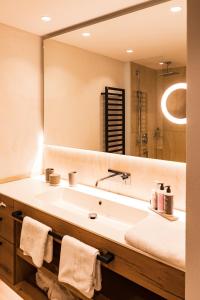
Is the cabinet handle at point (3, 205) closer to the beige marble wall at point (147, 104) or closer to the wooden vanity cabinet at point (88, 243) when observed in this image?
the wooden vanity cabinet at point (88, 243)

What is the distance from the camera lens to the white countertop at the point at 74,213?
1471 mm

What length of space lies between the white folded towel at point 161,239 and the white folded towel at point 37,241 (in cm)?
64

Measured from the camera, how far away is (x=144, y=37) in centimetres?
200

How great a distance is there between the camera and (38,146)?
8.96 ft

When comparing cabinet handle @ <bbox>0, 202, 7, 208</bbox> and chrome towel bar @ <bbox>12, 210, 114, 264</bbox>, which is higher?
cabinet handle @ <bbox>0, 202, 7, 208</bbox>

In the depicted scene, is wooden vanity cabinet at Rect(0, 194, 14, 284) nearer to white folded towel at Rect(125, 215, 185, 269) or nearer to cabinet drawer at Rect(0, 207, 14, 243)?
cabinet drawer at Rect(0, 207, 14, 243)

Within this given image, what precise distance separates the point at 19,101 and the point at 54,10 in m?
0.89

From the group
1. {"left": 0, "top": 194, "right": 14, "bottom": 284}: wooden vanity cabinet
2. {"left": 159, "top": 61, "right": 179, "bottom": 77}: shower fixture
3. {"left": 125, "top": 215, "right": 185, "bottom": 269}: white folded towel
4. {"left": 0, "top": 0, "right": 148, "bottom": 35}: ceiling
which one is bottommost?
{"left": 0, "top": 194, "right": 14, "bottom": 284}: wooden vanity cabinet

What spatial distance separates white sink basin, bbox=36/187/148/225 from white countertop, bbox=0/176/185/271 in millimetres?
25

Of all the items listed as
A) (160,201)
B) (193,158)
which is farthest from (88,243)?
(193,158)

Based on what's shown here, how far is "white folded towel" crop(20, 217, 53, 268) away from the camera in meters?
1.72

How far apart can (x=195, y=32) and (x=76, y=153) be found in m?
1.80

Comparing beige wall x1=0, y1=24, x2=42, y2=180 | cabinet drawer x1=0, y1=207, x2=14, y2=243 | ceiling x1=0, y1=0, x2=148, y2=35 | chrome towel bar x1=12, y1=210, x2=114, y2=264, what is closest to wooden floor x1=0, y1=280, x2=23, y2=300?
cabinet drawer x1=0, y1=207, x2=14, y2=243

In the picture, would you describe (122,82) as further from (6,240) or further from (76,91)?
(6,240)
